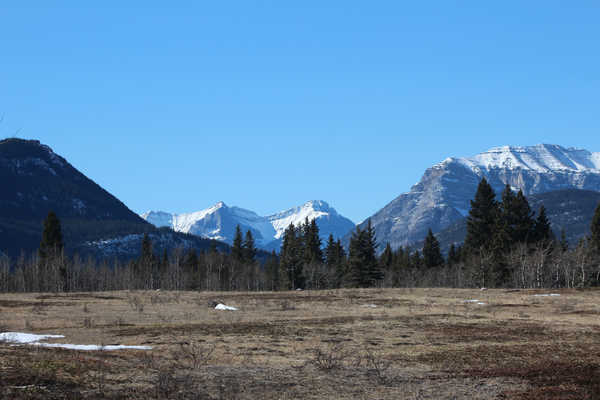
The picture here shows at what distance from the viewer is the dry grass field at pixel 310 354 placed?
19312 mm

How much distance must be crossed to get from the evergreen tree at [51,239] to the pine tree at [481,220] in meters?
77.8

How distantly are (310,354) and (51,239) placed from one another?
341 ft

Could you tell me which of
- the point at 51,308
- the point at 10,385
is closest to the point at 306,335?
the point at 10,385

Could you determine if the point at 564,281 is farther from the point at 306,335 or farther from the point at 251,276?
the point at 306,335

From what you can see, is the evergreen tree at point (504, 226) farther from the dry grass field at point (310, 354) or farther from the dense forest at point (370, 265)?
the dry grass field at point (310, 354)

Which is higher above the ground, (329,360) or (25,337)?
(25,337)

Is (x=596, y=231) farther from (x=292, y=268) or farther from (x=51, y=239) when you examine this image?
(x=51, y=239)

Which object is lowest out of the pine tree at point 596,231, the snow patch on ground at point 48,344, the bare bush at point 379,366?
the bare bush at point 379,366

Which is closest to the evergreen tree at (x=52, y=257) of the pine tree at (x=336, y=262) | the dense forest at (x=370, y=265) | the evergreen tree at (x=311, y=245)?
the dense forest at (x=370, y=265)

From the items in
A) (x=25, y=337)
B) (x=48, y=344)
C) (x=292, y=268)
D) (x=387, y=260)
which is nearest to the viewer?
(x=48, y=344)

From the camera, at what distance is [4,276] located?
130 metres

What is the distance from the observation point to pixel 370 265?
113812mm

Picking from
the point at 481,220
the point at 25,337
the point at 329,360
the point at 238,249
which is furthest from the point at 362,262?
the point at 329,360

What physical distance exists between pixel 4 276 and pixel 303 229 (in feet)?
213
